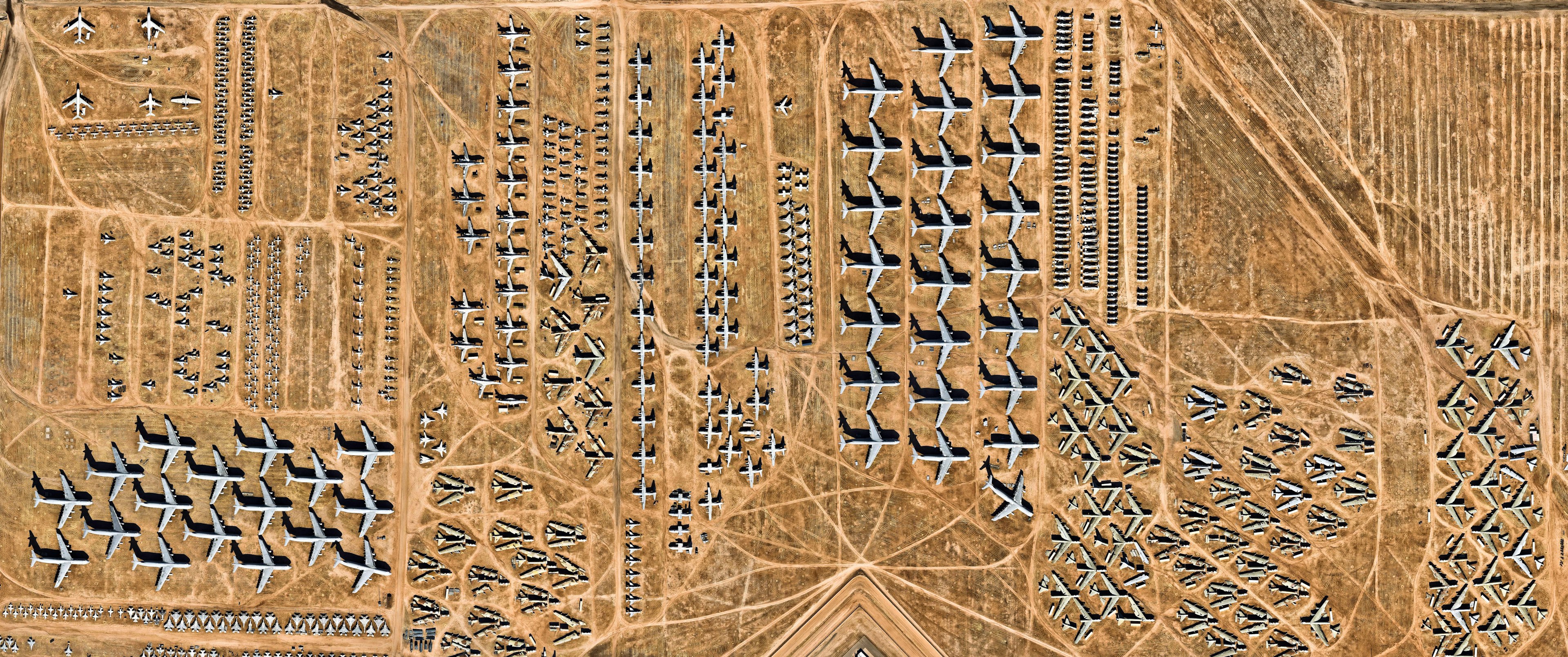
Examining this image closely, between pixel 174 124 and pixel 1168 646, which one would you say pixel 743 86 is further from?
pixel 1168 646

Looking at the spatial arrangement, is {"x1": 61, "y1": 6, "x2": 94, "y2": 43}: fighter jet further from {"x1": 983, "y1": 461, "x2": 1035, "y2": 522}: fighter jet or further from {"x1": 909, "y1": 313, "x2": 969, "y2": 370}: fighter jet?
{"x1": 983, "y1": 461, "x2": 1035, "y2": 522}: fighter jet

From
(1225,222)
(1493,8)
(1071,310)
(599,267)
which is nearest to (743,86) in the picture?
(599,267)

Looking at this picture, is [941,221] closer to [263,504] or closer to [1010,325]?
[1010,325]

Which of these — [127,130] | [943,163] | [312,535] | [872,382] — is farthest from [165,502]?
[943,163]

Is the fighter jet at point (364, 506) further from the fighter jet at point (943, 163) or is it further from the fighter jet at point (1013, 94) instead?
the fighter jet at point (1013, 94)

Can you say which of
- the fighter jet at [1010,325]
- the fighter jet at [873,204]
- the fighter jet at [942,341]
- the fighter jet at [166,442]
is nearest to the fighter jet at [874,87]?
the fighter jet at [873,204]

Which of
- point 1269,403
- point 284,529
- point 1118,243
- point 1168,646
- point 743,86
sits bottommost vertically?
point 1168,646
